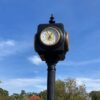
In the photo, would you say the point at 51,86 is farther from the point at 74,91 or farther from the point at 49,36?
the point at 74,91

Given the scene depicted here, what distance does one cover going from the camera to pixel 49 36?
5.65m

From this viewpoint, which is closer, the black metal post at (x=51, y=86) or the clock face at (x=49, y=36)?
the black metal post at (x=51, y=86)

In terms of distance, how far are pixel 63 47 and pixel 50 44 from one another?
0.68 ft

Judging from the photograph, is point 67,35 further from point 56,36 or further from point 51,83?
point 51,83

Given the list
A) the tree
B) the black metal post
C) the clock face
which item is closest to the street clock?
the clock face

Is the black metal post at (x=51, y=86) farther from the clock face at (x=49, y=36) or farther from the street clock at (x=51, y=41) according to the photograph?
the clock face at (x=49, y=36)

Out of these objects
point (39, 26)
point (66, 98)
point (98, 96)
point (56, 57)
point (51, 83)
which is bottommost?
point (51, 83)

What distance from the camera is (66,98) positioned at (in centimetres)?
5478

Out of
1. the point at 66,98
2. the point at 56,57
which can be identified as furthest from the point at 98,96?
the point at 56,57

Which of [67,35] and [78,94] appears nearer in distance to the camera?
[67,35]

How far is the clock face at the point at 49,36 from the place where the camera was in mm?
5609

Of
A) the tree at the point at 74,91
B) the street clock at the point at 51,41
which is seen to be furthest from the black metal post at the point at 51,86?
the tree at the point at 74,91

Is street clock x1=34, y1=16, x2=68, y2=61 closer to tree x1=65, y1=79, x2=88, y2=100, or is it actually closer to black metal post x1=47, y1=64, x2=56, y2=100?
black metal post x1=47, y1=64, x2=56, y2=100

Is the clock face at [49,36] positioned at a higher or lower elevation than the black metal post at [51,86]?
higher
